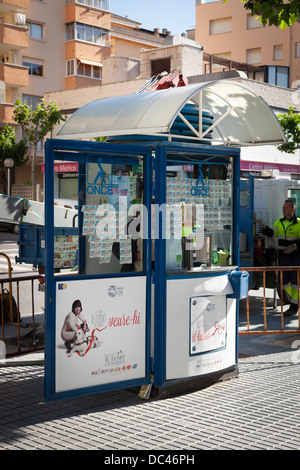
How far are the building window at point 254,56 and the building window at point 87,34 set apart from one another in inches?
438

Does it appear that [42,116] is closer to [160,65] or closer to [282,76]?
[160,65]

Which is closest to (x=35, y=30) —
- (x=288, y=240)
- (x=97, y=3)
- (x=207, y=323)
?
(x=97, y=3)

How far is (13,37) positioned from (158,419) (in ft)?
134

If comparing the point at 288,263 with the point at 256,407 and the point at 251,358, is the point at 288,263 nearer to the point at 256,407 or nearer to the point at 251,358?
the point at 251,358

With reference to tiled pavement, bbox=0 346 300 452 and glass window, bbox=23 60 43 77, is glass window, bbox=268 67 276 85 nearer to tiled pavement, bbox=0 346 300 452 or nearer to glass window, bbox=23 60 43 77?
glass window, bbox=23 60 43 77

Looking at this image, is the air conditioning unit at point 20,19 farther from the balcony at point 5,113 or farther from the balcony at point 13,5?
the balcony at point 5,113

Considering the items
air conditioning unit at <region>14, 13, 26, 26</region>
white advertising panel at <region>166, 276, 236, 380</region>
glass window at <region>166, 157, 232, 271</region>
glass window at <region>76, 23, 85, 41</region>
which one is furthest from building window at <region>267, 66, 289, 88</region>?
white advertising panel at <region>166, 276, 236, 380</region>

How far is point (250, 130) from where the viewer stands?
745 centimetres

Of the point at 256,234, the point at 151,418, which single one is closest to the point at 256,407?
the point at 151,418

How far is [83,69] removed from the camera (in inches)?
1884

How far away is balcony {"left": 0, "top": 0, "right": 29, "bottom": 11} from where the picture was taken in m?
41.8

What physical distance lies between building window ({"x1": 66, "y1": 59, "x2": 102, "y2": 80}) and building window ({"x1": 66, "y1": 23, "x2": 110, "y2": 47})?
1.70 m

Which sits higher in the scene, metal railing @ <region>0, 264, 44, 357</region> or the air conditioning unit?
the air conditioning unit

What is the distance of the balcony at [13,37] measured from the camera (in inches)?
Answer: 1655
